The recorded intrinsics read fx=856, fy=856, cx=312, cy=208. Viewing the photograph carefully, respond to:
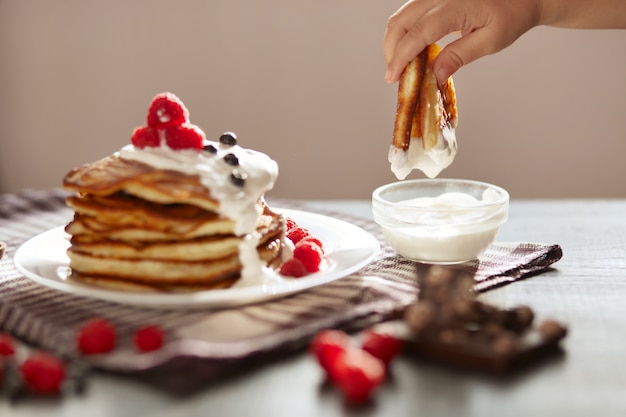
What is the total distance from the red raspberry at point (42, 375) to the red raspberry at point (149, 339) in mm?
165

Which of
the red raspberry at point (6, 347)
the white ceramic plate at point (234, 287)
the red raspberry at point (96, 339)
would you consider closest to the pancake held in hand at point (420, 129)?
the white ceramic plate at point (234, 287)

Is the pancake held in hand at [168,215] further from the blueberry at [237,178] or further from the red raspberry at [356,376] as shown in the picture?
the red raspberry at [356,376]

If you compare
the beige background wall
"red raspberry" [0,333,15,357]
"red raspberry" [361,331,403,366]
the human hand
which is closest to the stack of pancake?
"red raspberry" [0,333,15,357]

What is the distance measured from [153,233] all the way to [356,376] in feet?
2.22

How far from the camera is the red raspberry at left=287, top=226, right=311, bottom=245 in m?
2.21

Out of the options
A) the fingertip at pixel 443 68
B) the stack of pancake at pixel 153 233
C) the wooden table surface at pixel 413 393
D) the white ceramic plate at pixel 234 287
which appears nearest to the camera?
the wooden table surface at pixel 413 393

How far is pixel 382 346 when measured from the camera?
1.45 m

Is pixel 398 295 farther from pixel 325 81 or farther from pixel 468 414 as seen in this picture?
pixel 325 81

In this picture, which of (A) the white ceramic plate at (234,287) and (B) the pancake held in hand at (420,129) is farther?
(B) the pancake held in hand at (420,129)

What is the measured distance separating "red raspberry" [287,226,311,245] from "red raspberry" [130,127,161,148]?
0.45 m

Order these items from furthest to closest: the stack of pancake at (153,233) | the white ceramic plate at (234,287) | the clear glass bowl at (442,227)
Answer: the clear glass bowl at (442,227)
the stack of pancake at (153,233)
the white ceramic plate at (234,287)

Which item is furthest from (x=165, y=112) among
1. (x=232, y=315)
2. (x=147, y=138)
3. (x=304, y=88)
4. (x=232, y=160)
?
(x=304, y=88)

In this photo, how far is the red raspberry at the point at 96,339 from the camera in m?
1.48

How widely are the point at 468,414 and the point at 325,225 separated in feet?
3.61
